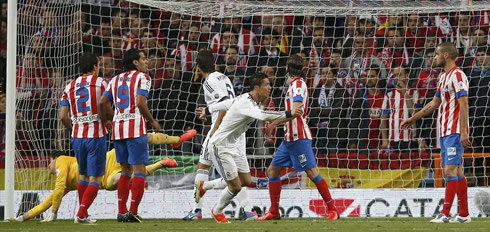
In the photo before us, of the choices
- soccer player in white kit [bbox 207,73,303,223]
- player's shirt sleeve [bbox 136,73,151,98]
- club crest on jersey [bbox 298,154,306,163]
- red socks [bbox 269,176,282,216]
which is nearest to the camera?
soccer player in white kit [bbox 207,73,303,223]

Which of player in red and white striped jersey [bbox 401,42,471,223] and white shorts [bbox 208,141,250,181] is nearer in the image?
player in red and white striped jersey [bbox 401,42,471,223]

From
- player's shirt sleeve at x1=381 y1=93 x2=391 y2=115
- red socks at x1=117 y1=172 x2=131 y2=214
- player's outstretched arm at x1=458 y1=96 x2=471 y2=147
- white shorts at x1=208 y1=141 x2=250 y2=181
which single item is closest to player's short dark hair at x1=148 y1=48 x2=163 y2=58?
player's shirt sleeve at x1=381 y1=93 x2=391 y2=115

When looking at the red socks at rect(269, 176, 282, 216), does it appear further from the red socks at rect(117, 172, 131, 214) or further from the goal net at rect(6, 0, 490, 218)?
the red socks at rect(117, 172, 131, 214)

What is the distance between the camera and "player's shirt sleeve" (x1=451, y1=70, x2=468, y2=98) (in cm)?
903

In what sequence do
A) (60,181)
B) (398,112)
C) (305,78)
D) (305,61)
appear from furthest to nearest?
(305,61), (305,78), (398,112), (60,181)

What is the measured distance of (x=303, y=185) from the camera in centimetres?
1247

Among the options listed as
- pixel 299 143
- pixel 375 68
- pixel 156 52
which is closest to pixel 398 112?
pixel 375 68

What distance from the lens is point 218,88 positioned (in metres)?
10.3

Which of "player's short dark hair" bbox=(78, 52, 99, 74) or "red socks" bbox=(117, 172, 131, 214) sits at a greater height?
"player's short dark hair" bbox=(78, 52, 99, 74)

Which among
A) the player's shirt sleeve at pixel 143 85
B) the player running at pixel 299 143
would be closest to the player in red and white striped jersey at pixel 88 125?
the player's shirt sleeve at pixel 143 85

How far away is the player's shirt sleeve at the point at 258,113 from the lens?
8.71 meters

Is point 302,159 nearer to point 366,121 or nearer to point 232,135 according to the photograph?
point 232,135

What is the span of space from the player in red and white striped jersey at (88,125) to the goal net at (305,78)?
2524mm

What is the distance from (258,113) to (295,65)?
1488mm
